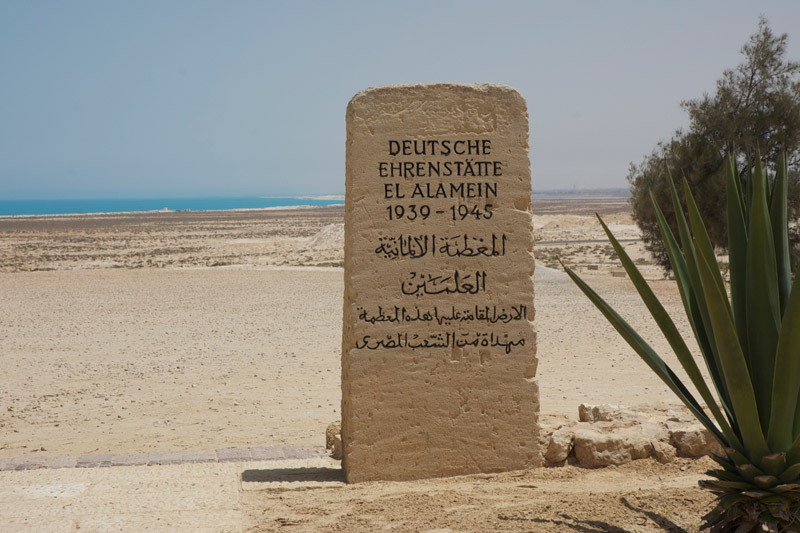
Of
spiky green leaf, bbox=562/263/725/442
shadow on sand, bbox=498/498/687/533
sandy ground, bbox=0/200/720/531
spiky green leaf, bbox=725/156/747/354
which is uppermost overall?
spiky green leaf, bbox=725/156/747/354

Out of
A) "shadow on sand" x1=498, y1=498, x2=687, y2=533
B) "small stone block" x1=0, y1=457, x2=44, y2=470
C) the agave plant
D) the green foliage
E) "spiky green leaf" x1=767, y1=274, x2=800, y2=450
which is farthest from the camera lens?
the green foliage

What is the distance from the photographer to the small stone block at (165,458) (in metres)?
5.51

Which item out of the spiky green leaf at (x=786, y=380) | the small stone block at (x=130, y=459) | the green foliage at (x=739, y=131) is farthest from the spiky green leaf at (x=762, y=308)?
the green foliage at (x=739, y=131)

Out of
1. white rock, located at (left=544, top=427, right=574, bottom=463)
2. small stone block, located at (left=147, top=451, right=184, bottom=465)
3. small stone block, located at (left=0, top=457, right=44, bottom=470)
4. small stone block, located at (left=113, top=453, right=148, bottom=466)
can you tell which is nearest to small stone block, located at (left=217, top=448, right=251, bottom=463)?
small stone block, located at (left=147, top=451, right=184, bottom=465)

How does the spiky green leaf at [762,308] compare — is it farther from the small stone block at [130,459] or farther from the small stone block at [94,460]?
the small stone block at [94,460]

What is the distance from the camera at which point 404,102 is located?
4699mm

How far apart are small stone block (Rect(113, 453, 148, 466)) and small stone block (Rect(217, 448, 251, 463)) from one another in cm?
53

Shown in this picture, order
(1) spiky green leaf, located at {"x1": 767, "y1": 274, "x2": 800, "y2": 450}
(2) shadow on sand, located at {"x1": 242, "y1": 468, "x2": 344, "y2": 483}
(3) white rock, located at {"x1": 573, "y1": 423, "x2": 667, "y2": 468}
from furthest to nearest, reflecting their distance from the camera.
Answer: (3) white rock, located at {"x1": 573, "y1": 423, "x2": 667, "y2": 468}
(2) shadow on sand, located at {"x1": 242, "y1": 468, "x2": 344, "y2": 483}
(1) spiky green leaf, located at {"x1": 767, "y1": 274, "x2": 800, "y2": 450}

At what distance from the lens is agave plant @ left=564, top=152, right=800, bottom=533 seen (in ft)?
9.66

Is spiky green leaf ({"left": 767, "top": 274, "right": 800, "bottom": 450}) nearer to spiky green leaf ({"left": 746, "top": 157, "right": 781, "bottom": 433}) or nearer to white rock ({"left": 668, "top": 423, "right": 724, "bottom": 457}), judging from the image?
spiky green leaf ({"left": 746, "top": 157, "right": 781, "bottom": 433})

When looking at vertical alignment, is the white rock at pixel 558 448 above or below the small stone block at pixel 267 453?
above

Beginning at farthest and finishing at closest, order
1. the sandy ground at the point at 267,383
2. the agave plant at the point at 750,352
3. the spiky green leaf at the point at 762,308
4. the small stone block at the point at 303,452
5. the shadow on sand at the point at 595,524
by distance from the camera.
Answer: the small stone block at the point at 303,452
the sandy ground at the point at 267,383
the shadow on sand at the point at 595,524
the spiky green leaf at the point at 762,308
the agave plant at the point at 750,352

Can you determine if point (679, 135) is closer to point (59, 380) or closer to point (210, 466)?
point (59, 380)

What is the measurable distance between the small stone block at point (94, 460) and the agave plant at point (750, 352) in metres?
3.70
